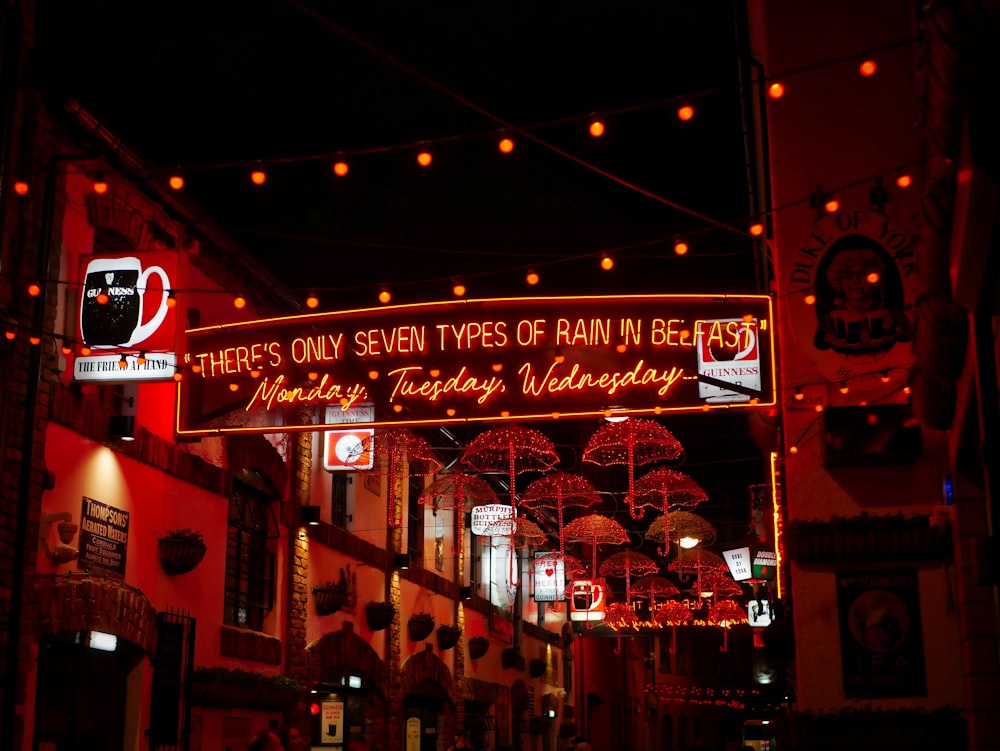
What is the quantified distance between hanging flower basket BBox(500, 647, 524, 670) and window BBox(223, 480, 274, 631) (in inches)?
547

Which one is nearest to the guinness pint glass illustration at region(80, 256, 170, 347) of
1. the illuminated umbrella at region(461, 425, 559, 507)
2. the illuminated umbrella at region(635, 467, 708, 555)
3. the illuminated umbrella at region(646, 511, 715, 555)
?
the illuminated umbrella at region(461, 425, 559, 507)

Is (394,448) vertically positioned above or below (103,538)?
above

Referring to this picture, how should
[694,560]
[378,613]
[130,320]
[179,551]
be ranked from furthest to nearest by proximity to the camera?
[694,560] < [378,613] < [179,551] < [130,320]

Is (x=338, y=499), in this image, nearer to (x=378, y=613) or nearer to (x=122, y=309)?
(x=378, y=613)

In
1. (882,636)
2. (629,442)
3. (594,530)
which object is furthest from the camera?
(594,530)

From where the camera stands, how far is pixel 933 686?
9602 mm

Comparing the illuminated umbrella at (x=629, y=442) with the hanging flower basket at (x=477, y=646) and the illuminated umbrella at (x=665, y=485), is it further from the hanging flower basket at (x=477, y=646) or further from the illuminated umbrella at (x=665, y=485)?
the hanging flower basket at (x=477, y=646)

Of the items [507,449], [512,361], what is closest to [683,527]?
[507,449]

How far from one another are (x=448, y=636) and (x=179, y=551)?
11.9 m

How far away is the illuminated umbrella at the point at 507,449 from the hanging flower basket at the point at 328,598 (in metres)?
3.16

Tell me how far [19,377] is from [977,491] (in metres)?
8.08

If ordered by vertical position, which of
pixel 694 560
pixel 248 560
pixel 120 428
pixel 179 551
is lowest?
pixel 179 551

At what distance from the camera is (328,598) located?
17344 mm

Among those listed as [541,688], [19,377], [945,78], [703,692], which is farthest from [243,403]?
[703,692]
